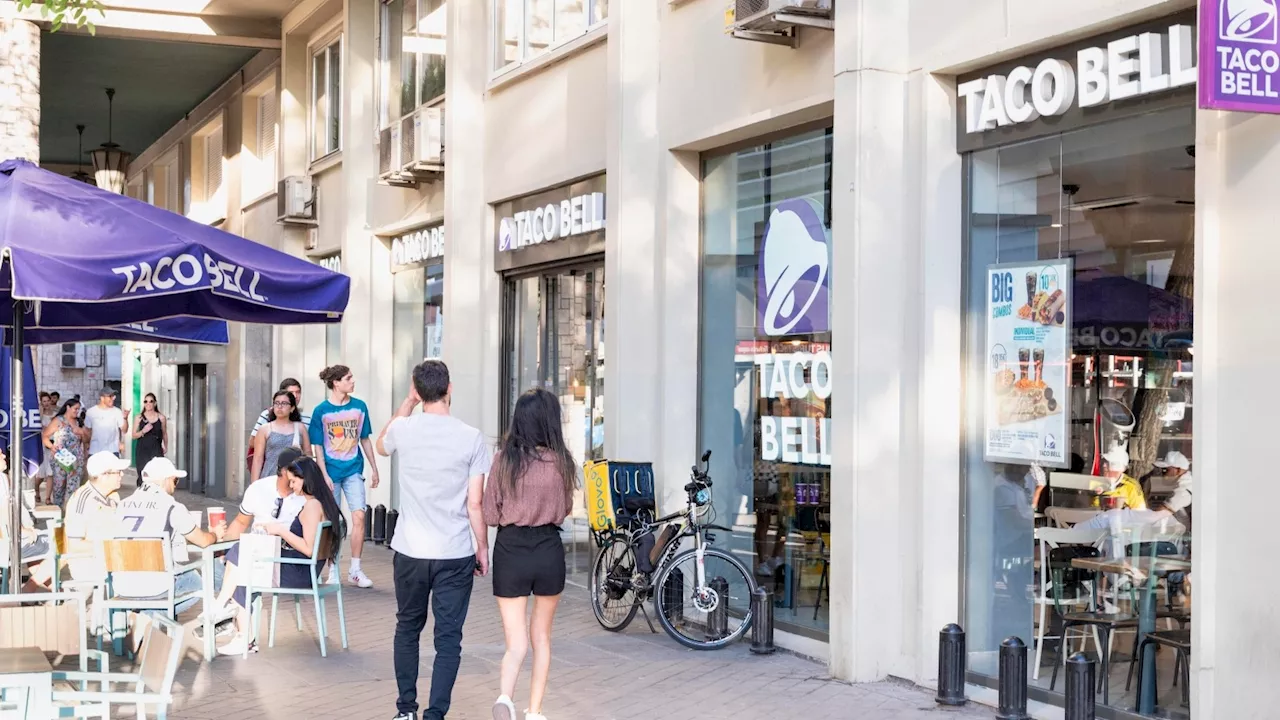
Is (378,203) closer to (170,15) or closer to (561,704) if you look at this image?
(170,15)

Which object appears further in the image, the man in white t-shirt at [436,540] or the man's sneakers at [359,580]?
the man's sneakers at [359,580]

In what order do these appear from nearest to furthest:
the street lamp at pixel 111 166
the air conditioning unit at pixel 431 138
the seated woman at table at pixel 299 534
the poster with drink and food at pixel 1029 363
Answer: the poster with drink and food at pixel 1029 363
the seated woman at table at pixel 299 534
the air conditioning unit at pixel 431 138
the street lamp at pixel 111 166

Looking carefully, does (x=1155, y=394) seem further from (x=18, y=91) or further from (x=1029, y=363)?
(x=18, y=91)

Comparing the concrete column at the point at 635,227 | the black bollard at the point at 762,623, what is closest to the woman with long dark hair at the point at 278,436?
the concrete column at the point at 635,227

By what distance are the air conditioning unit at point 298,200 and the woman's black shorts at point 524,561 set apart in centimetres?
1433

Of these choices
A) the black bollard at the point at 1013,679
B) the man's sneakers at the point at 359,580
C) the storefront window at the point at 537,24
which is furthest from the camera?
the man's sneakers at the point at 359,580

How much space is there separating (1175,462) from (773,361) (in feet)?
12.4

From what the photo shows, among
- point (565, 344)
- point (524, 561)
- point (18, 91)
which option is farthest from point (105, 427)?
point (524, 561)

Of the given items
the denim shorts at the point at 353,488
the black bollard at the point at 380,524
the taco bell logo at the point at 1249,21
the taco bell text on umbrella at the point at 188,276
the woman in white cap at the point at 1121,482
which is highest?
the taco bell logo at the point at 1249,21

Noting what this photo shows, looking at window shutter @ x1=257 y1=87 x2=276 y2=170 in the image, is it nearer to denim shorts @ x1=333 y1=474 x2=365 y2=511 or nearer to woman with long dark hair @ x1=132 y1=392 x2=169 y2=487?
woman with long dark hair @ x1=132 y1=392 x2=169 y2=487

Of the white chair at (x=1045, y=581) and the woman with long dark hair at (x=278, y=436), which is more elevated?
the woman with long dark hair at (x=278, y=436)

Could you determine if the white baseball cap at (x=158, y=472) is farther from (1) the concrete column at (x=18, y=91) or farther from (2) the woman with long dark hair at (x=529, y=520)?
(1) the concrete column at (x=18, y=91)

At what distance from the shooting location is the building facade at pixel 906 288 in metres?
6.44

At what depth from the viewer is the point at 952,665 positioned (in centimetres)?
764
